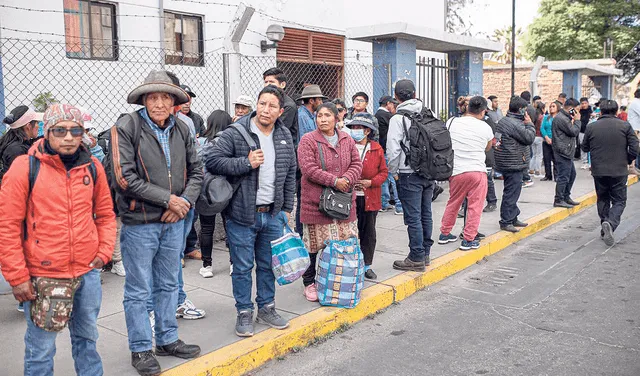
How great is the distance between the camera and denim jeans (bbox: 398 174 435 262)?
598cm

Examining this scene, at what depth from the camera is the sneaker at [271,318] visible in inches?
178

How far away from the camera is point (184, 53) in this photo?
39.5 ft

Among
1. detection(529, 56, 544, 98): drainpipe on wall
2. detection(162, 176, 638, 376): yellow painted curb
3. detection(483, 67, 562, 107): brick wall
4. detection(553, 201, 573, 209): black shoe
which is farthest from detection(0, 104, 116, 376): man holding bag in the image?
detection(483, 67, 562, 107): brick wall

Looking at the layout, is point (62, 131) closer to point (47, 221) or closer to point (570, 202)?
point (47, 221)

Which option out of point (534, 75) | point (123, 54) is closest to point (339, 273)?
point (123, 54)

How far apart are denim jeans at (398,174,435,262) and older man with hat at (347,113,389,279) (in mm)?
473

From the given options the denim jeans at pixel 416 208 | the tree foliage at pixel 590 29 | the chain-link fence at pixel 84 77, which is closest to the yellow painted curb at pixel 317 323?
the denim jeans at pixel 416 208

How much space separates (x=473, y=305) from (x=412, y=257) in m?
0.89

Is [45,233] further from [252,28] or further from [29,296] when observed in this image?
[252,28]

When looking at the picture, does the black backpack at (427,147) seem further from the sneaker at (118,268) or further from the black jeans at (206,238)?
the sneaker at (118,268)

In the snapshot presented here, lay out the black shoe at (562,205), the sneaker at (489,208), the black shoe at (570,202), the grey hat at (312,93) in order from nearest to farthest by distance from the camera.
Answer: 1. the grey hat at (312,93)
2. the sneaker at (489,208)
3. the black shoe at (562,205)
4. the black shoe at (570,202)

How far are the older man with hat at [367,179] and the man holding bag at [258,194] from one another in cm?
111

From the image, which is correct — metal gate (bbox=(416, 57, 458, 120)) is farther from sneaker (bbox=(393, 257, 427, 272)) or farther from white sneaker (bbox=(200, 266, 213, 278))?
white sneaker (bbox=(200, 266, 213, 278))

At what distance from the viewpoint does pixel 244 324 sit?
4391 mm
